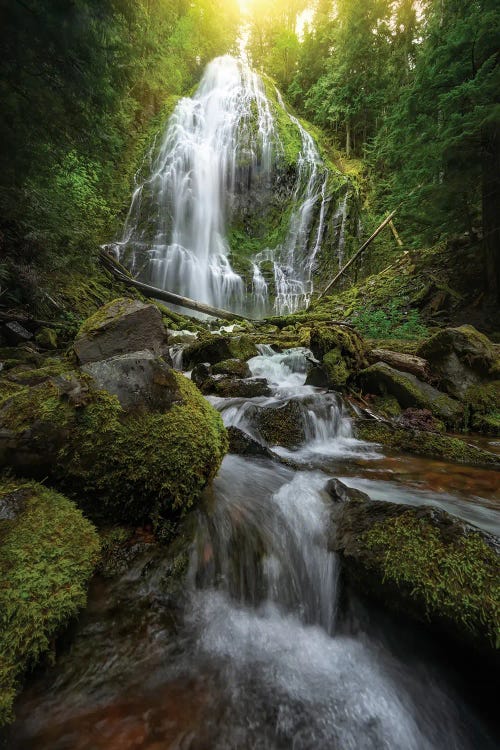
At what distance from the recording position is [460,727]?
1.50 m

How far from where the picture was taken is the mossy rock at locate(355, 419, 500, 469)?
4188 millimetres

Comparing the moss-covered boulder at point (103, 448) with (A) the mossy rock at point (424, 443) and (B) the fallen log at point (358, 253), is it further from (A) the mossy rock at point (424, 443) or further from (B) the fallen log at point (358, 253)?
(B) the fallen log at point (358, 253)

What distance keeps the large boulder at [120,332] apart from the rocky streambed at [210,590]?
1.89 metres

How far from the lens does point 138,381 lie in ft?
7.99

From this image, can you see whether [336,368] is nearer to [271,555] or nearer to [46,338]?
[271,555]

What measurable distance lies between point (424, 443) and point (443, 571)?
10.4ft

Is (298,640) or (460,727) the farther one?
(298,640)

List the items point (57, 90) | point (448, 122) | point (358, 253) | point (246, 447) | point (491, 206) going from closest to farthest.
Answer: point (246, 447), point (57, 90), point (448, 122), point (491, 206), point (358, 253)

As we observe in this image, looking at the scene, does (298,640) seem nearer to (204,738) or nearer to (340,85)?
(204,738)

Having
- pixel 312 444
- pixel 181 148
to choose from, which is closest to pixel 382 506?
pixel 312 444

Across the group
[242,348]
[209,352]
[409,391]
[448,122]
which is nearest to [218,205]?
[242,348]

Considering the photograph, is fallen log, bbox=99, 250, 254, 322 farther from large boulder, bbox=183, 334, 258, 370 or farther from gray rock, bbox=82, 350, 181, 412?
gray rock, bbox=82, 350, 181, 412

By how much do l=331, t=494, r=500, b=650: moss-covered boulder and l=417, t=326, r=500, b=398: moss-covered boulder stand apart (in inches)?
174

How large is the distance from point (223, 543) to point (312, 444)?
2.88 metres
